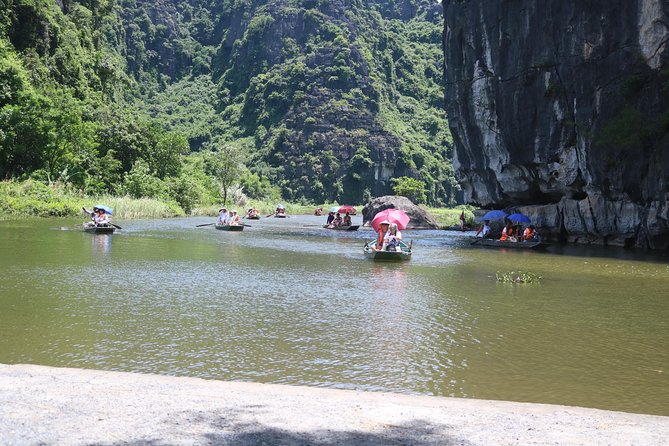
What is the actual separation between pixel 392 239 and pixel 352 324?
1295 cm

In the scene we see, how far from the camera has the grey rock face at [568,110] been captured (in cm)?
3095

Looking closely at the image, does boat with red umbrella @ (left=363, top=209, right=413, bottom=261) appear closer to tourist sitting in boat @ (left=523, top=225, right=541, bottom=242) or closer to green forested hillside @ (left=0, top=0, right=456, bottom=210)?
tourist sitting in boat @ (left=523, top=225, right=541, bottom=242)

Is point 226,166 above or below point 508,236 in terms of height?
above

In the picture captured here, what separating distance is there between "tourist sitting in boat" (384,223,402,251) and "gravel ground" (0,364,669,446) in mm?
17476

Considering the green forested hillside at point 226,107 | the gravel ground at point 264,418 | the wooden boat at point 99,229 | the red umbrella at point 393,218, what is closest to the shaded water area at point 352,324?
the gravel ground at point 264,418

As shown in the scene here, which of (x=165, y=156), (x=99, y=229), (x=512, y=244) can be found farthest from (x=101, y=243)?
(x=165, y=156)

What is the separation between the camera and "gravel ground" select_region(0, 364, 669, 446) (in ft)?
17.6

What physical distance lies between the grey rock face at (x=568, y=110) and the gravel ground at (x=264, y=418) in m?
27.3

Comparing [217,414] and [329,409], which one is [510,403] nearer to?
[329,409]

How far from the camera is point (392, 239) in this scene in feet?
82.6

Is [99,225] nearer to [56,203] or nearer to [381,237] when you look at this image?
[381,237]

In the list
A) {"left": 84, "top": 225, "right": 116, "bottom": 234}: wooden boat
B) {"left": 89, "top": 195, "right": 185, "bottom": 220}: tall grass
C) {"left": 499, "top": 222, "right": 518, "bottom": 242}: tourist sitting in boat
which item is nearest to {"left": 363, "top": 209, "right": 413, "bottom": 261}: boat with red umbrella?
{"left": 499, "top": 222, "right": 518, "bottom": 242}: tourist sitting in boat

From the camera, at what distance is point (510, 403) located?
742cm

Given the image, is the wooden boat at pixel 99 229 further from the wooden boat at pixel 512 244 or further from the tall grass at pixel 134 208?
the wooden boat at pixel 512 244
